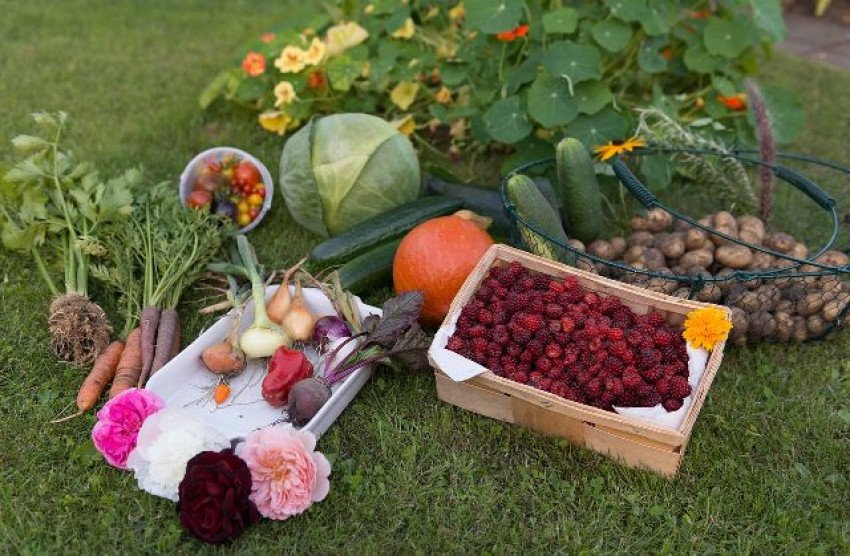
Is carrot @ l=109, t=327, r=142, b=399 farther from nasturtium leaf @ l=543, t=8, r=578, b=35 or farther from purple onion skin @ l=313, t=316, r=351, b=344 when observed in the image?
nasturtium leaf @ l=543, t=8, r=578, b=35

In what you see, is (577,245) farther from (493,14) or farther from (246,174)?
(246,174)

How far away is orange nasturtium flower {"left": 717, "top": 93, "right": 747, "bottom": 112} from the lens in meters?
4.11

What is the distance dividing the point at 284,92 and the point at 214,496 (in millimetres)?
2620

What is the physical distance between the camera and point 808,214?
369 cm

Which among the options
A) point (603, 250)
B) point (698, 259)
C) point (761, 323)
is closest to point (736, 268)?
point (698, 259)

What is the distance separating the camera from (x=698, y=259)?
2.93 metres

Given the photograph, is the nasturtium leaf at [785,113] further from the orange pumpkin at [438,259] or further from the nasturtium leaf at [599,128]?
the orange pumpkin at [438,259]

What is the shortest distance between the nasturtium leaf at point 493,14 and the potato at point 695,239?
1.30 meters

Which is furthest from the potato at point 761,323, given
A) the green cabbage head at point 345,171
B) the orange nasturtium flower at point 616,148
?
the green cabbage head at point 345,171

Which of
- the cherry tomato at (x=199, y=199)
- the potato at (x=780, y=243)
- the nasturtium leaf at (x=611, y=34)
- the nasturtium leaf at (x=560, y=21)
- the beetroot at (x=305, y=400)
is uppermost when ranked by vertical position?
the nasturtium leaf at (x=560, y=21)

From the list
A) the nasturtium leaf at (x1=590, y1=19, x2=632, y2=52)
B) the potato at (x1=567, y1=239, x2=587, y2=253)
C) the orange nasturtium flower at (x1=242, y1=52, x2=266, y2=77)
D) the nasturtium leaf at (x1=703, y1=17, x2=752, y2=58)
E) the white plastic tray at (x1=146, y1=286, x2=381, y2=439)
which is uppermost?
the nasturtium leaf at (x1=590, y1=19, x2=632, y2=52)

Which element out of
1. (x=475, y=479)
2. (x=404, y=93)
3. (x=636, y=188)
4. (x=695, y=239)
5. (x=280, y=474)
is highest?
(x=636, y=188)

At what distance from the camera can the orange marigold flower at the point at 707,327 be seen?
2.38 metres

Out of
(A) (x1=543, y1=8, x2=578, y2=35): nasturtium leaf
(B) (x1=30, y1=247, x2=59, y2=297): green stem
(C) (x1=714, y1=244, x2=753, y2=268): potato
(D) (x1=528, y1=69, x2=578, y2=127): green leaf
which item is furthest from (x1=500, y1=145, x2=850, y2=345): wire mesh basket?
(B) (x1=30, y1=247, x2=59, y2=297): green stem
